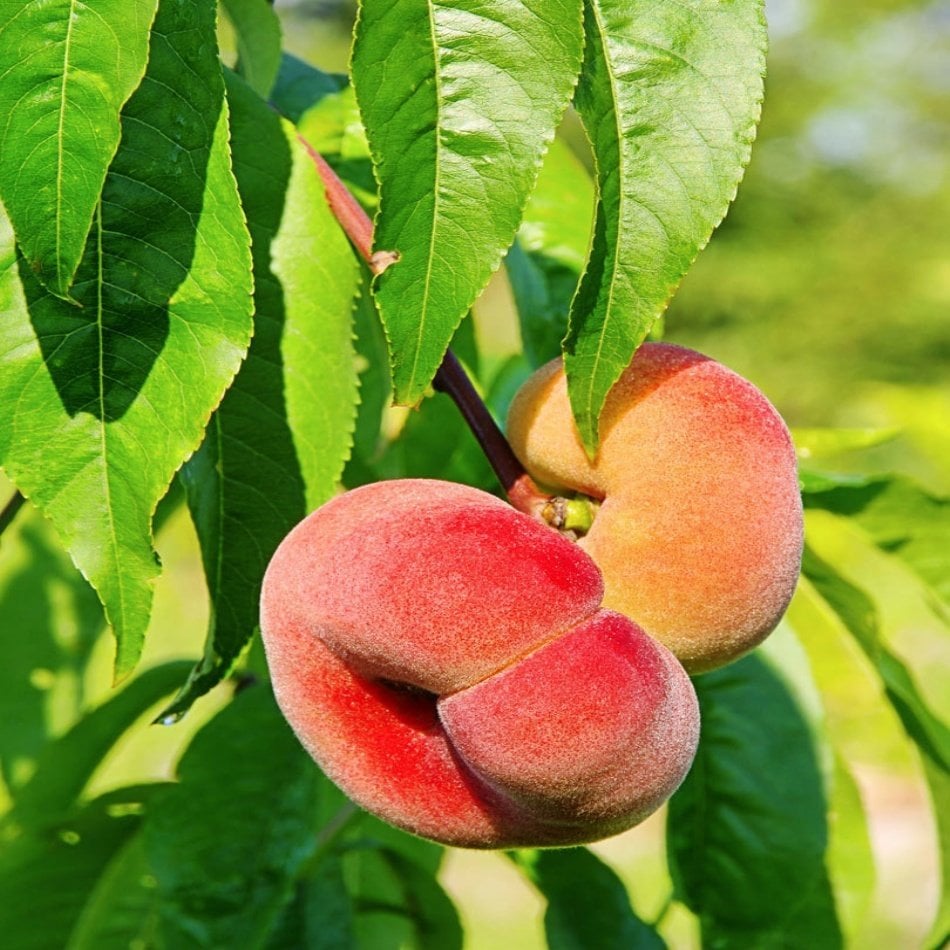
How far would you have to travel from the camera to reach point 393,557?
1.90 ft

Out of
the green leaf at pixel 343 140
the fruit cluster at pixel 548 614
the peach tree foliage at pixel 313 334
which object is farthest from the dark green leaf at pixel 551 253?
the fruit cluster at pixel 548 614

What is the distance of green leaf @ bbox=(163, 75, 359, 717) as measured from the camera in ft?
2.35

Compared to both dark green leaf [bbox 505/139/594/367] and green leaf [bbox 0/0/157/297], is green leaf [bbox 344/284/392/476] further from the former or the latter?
green leaf [bbox 0/0/157/297]

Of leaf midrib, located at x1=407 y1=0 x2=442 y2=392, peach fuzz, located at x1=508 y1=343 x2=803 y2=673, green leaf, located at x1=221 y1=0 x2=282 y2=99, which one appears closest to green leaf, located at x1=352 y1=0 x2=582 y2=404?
leaf midrib, located at x1=407 y1=0 x2=442 y2=392

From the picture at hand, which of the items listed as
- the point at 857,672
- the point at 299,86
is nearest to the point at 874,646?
the point at 857,672

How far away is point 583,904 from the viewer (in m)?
1.07

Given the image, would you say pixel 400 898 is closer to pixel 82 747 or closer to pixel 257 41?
pixel 82 747

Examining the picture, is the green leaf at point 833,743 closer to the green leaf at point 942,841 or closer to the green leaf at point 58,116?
the green leaf at point 942,841

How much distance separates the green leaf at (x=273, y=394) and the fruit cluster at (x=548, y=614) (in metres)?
0.08

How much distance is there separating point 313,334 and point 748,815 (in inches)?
20.6

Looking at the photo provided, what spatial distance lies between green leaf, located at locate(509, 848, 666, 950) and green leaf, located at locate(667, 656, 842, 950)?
0.30ft

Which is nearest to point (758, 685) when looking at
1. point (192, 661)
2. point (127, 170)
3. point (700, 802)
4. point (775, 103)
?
point (700, 802)

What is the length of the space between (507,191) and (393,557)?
0.17m

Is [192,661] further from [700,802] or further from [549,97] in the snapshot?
[549,97]
